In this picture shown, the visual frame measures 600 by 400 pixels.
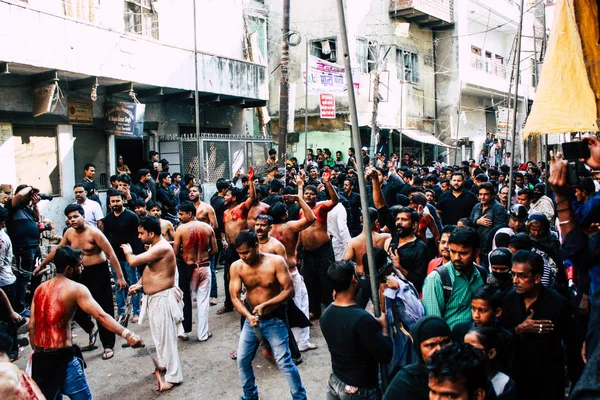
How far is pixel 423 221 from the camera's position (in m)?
6.73

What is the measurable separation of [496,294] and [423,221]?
333 centimetres

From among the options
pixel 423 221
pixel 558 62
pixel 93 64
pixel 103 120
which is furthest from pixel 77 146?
pixel 558 62

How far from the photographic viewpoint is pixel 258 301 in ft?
16.1

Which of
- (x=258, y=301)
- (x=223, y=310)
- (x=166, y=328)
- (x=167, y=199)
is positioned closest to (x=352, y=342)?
(x=258, y=301)

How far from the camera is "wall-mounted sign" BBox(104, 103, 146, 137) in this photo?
1303 cm

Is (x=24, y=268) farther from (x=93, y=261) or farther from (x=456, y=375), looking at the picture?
(x=456, y=375)

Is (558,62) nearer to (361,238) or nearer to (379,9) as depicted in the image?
(361,238)

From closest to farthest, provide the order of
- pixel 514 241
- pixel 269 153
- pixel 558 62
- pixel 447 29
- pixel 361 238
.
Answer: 1. pixel 558 62
2. pixel 514 241
3. pixel 361 238
4. pixel 269 153
5. pixel 447 29

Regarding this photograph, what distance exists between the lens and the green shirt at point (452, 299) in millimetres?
3820

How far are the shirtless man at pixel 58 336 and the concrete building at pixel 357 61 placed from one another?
18363mm

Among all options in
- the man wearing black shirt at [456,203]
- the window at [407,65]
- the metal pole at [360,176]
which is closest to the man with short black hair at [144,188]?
the man wearing black shirt at [456,203]

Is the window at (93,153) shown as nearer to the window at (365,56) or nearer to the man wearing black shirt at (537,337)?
the man wearing black shirt at (537,337)

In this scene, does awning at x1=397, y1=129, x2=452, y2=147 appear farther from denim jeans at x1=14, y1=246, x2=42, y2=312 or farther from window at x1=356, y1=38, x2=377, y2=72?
denim jeans at x1=14, y1=246, x2=42, y2=312

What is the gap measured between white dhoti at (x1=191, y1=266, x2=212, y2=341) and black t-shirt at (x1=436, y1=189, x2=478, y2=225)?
373cm
